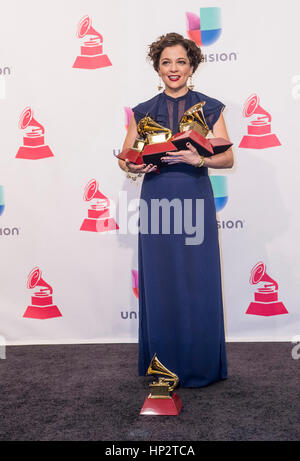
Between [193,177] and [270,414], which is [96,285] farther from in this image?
[270,414]

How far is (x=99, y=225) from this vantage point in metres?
3.54

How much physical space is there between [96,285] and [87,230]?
42 cm

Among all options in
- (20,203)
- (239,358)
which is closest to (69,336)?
(20,203)

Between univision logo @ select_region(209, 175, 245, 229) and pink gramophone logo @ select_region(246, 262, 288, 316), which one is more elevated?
univision logo @ select_region(209, 175, 245, 229)

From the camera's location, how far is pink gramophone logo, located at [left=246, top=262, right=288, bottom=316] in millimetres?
3457

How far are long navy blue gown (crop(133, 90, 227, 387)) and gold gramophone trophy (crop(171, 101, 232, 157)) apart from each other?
0.09m

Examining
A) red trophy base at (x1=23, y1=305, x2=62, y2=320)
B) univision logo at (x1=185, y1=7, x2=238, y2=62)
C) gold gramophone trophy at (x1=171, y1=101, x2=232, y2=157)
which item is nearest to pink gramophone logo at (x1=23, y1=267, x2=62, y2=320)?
red trophy base at (x1=23, y1=305, x2=62, y2=320)

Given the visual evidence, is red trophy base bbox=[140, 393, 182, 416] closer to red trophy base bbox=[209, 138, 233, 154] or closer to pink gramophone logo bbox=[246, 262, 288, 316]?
red trophy base bbox=[209, 138, 233, 154]

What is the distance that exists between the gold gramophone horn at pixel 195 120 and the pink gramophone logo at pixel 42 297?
178 cm

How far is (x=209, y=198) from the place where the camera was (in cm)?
252

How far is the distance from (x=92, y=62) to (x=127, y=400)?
2.39 meters

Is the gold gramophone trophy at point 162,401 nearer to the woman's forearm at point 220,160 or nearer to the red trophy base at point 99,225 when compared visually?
the woman's forearm at point 220,160

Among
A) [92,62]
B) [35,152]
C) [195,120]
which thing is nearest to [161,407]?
[195,120]

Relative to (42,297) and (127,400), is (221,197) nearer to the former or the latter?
(42,297)
